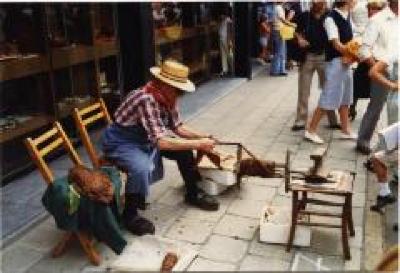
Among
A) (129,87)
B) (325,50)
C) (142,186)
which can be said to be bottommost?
(142,186)

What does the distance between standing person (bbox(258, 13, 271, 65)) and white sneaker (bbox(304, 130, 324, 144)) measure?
261 inches

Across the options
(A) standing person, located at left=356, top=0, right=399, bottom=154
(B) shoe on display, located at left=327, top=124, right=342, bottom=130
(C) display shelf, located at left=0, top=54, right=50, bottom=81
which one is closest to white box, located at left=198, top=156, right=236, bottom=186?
(A) standing person, located at left=356, top=0, right=399, bottom=154

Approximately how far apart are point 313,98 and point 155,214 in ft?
18.7

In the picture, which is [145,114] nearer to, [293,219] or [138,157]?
[138,157]

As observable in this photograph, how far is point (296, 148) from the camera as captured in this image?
22.8 feet

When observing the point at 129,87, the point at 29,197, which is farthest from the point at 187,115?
the point at 29,197

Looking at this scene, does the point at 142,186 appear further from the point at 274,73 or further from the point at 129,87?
the point at 274,73

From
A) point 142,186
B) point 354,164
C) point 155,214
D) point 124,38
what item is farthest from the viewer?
point 124,38

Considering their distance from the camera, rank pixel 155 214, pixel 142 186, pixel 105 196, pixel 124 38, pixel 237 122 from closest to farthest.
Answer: pixel 105 196, pixel 142 186, pixel 155 214, pixel 124 38, pixel 237 122

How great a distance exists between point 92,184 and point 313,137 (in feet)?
13.0

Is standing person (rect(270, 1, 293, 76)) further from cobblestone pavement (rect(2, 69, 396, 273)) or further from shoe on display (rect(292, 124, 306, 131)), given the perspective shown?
cobblestone pavement (rect(2, 69, 396, 273))

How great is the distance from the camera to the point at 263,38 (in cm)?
1427

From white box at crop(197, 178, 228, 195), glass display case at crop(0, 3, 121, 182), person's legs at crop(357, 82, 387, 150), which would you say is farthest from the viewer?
person's legs at crop(357, 82, 387, 150)

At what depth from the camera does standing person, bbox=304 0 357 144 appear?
21.6ft
